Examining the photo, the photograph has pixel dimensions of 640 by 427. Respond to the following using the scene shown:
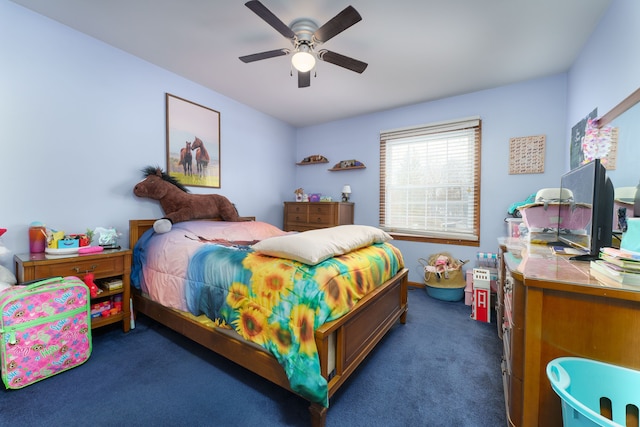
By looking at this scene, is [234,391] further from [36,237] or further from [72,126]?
Result: [72,126]

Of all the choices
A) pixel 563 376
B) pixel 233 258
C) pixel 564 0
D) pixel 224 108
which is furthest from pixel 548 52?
pixel 224 108

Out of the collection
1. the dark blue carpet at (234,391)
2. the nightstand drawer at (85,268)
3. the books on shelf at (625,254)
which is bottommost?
→ the dark blue carpet at (234,391)

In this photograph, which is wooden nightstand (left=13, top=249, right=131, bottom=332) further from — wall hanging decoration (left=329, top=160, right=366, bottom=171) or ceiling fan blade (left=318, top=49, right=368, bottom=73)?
wall hanging decoration (left=329, top=160, right=366, bottom=171)

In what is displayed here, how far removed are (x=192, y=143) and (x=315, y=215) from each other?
1961mm

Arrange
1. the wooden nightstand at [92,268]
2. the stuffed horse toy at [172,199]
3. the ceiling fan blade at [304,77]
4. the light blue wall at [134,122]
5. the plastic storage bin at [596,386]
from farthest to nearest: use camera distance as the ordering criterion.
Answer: the stuffed horse toy at [172,199] < the ceiling fan blade at [304,77] < the light blue wall at [134,122] < the wooden nightstand at [92,268] < the plastic storage bin at [596,386]

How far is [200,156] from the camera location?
320 centimetres

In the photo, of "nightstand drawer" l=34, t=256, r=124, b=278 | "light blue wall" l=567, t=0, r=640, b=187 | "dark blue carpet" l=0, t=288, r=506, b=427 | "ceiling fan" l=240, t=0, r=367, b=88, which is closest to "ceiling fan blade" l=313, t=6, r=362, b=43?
"ceiling fan" l=240, t=0, r=367, b=88

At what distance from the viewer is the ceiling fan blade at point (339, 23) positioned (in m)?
1.55

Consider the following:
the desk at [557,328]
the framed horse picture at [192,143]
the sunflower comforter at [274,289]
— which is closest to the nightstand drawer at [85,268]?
the sunflower comforter at [274,289]

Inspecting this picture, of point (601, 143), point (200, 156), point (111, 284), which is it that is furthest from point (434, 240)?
point (111, 284)

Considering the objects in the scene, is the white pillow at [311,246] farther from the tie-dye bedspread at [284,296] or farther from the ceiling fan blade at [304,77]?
the ceiling fan blade at [304,77]

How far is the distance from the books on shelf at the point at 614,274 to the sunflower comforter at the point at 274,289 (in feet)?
3.67

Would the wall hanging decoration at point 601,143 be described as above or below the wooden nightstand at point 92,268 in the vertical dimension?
above

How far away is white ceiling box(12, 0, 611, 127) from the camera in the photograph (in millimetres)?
1880
